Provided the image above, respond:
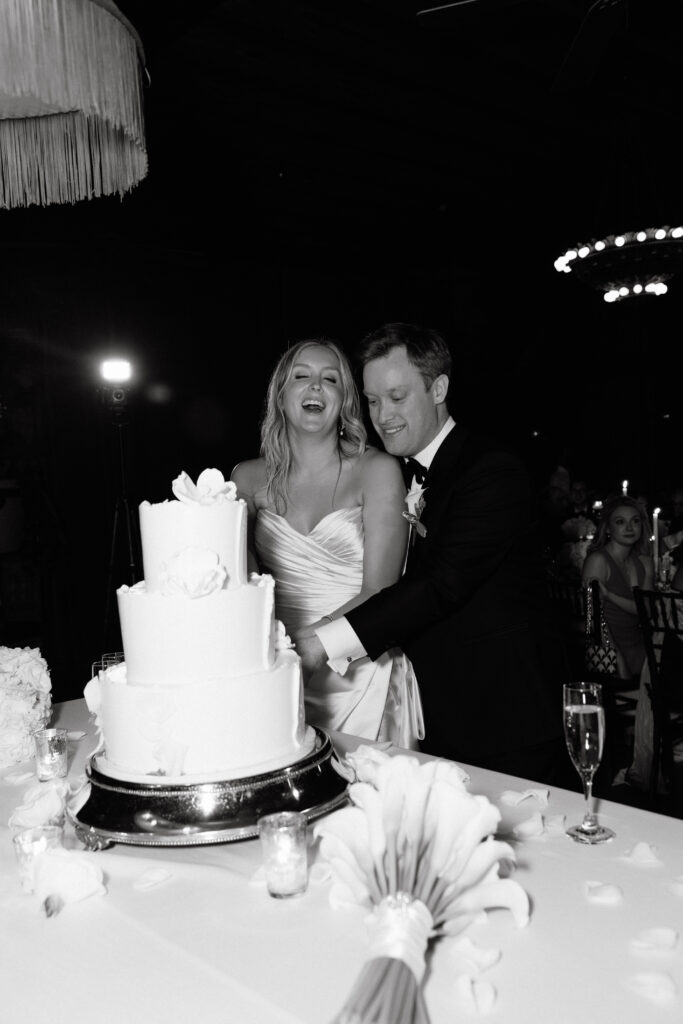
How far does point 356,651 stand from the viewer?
252 centimetres

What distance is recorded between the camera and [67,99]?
72.4 inches

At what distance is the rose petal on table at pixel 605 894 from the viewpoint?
1.36 metres

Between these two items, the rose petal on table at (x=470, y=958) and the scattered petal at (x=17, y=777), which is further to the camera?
the scattered petal at (x=17, y=777)

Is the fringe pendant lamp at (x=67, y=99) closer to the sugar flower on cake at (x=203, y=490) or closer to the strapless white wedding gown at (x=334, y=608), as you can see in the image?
the sugar flower on cake at (x=203, y=490)

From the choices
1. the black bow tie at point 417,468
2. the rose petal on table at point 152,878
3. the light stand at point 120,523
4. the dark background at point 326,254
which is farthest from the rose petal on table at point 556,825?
the light stand at point 120,523

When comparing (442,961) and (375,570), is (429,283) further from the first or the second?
(442,961)

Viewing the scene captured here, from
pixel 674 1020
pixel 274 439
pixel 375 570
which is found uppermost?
pixel 274 439

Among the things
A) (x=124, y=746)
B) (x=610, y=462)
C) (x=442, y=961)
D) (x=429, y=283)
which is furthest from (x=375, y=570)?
(x=610, y=462)

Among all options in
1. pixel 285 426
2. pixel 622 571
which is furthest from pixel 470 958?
pixel 622 571

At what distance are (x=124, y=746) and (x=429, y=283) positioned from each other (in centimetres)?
922

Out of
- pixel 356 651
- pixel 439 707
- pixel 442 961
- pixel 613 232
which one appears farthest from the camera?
pixel 613 232

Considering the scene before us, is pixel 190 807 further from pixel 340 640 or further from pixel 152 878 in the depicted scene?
pixel 340 640

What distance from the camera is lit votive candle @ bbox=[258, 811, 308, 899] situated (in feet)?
4.60

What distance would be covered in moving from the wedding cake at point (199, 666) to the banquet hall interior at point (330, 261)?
10.8 ft
